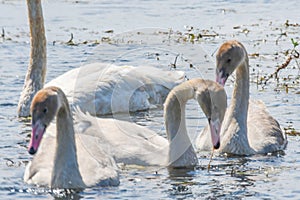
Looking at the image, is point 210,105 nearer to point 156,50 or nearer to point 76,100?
point 76,100

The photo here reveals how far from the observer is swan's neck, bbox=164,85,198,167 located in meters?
11.4

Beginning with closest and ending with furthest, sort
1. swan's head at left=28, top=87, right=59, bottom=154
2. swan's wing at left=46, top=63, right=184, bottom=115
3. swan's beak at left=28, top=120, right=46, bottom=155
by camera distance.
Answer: swan's beak at left=28, top=120, right=46, bottom=155 → swan's head at left=28, top=87, right=59, bottom=154 → swan's wing at left=46, top=63, right=184, bottom=115

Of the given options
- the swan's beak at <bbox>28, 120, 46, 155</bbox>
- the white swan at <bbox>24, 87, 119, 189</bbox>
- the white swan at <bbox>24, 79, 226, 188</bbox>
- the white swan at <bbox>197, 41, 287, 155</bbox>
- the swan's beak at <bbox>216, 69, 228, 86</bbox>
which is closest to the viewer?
the swan's beak at <bbox>28, 120, 46, 155</bbox>

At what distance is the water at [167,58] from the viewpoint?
10.4 meters

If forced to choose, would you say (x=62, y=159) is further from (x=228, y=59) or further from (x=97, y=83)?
(x=97, y=83)

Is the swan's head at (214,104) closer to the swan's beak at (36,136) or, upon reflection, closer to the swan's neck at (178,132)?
the swan's neck at (178,132)

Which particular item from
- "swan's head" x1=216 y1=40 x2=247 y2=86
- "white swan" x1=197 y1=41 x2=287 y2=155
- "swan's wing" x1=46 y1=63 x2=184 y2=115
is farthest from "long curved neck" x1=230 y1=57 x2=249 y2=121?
"swan's wing" x1=46 y1=63 x2=184 y2=115

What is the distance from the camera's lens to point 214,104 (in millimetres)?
10891

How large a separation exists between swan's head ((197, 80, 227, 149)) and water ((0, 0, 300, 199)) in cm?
54

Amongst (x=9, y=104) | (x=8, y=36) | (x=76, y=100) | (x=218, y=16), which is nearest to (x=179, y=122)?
(x=76, y=100)

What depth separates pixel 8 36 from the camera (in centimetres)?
1991

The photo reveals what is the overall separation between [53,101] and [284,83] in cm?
632

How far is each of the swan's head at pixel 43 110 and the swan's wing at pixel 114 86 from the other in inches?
151

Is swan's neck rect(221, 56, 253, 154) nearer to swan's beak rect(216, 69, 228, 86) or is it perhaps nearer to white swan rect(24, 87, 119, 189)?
swan's beak rect(216, 69, 228, 86)
